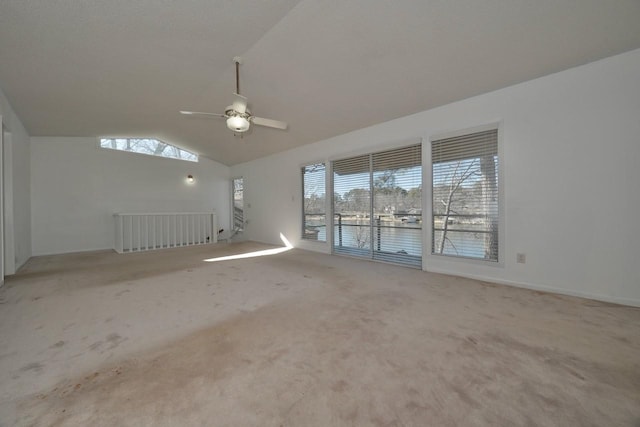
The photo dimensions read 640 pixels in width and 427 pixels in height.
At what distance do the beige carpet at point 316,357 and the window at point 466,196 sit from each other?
67cm

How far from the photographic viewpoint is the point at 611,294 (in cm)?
243

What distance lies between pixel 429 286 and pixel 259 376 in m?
2.33

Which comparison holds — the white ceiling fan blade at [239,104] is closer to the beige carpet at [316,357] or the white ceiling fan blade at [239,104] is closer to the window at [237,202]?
the beige carpet at [316,357]

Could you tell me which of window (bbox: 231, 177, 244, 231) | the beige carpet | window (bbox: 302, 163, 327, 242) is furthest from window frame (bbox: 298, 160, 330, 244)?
window (bbox: 231, 177, 244, 231)

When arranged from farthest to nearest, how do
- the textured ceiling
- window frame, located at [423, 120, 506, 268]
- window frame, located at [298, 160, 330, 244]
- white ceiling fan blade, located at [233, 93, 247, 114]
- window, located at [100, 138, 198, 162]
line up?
window, located at [100, 138, 198, 162] → window frame, located at [298, 160, 330, 244] → window frame, located at [423, 120, 506, 268] → white ceiling fan blade, located at [233, 93, 247, 114] → the textured ceiling

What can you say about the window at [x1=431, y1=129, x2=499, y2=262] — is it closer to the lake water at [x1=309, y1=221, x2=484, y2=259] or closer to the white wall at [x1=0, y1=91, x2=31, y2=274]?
the lake water at [x1=309, y1=221, x2=484, y2=259]

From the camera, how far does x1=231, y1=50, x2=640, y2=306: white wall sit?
93.0 inches

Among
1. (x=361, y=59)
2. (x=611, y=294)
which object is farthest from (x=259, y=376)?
(x=611, y=294)

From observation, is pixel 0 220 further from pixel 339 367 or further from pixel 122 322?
pixel 339 367

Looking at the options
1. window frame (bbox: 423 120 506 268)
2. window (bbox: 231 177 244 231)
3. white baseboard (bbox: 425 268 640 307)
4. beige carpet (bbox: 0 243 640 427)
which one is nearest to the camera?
beige carpet (bbox: 0 243 640 427)

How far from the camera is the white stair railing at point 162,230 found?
225 inches

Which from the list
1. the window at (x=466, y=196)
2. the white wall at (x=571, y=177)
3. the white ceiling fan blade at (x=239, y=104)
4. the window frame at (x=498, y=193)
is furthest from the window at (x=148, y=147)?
the white wall at (x=571, y=177)

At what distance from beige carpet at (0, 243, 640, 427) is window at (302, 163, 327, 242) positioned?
100 inches

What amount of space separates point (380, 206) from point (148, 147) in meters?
6.37
